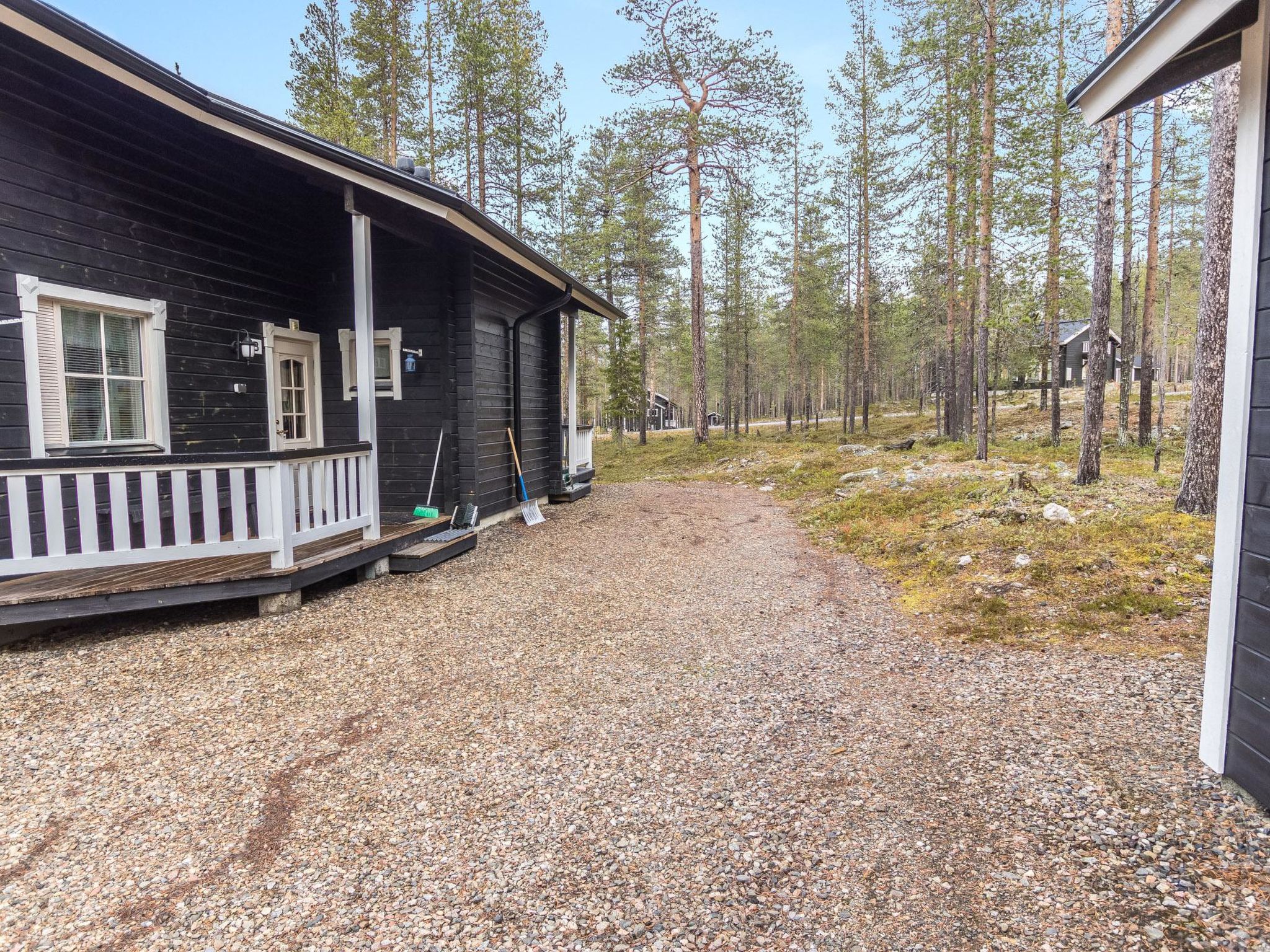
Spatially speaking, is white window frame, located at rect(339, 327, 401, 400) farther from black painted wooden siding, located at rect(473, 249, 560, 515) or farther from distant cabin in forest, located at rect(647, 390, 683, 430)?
distant cabin in forest, located at rect(647, 390, 683, 430)

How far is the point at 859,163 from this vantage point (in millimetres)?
18859

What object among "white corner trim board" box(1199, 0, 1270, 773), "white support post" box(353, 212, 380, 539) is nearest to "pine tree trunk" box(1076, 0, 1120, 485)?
"white corner trim board" box(1199, 0, 1270, 773)

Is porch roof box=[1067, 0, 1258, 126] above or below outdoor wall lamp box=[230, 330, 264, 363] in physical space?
above

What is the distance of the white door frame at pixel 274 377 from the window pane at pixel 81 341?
60.8 inches

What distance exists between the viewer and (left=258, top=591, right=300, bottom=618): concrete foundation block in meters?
4.55

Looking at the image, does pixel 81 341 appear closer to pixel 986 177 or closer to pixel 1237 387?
pixel 1237 387

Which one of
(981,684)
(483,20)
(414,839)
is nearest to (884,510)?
(981,684)

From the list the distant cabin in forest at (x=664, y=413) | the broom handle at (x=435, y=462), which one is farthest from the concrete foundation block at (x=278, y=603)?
the distant cabin in forest at (x=664, y=413)

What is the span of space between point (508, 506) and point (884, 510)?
5042 millimetres

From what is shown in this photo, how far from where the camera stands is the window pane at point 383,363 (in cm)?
714

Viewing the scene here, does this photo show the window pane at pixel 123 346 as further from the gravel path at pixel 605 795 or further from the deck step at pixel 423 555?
the deck step at pixel 423 555

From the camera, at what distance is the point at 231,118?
14.9 feet

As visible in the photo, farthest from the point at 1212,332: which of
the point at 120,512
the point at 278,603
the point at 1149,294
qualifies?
the point at 1149,294

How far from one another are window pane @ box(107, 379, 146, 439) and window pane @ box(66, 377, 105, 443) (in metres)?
0.08
